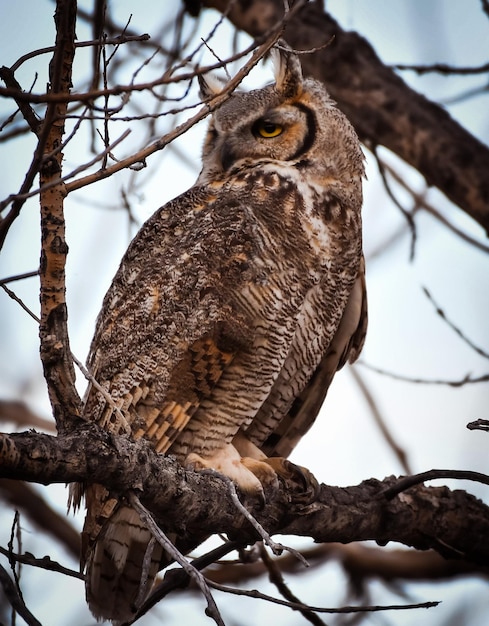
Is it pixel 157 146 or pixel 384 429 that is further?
pixel 384 429

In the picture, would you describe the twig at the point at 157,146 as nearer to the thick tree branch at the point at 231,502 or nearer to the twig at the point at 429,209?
the thick tree branch at the point at 231,502

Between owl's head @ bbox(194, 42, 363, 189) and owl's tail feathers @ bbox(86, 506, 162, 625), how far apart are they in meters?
1.42

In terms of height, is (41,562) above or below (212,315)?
below

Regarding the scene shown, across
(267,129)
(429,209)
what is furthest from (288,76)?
(429,209)

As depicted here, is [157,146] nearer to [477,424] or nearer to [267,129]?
[477,424]

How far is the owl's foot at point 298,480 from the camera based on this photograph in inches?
112

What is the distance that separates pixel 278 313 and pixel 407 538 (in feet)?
3.20

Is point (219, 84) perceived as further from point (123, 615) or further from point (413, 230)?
point (123, 615)

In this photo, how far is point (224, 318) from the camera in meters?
2.87

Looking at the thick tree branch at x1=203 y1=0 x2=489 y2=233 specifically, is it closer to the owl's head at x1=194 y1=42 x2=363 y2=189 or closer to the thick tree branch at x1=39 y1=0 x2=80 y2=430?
the owl's head at x1=194 y1=42 x2=363 y2=189

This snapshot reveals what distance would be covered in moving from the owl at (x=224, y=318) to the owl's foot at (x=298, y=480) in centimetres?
4

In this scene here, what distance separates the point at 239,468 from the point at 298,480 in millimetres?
214

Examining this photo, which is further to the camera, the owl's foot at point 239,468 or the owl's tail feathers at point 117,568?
the owl's tail feathers at point 117,568

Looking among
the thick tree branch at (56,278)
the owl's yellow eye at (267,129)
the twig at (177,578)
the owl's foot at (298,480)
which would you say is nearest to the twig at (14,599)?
the thick tree branch at (56,278)
